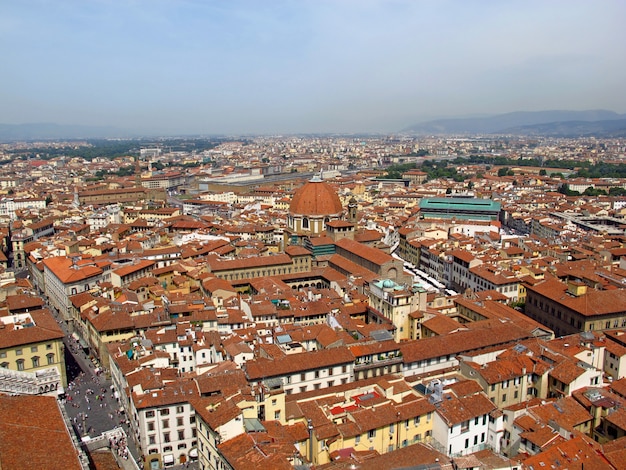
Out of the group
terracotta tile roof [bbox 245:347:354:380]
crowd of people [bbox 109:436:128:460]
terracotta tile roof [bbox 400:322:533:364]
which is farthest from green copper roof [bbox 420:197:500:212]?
crowd of people [bbox 109:436:128:460]

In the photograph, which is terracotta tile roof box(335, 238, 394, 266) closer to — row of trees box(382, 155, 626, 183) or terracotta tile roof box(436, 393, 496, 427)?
terracotta tile roof box(436, 393, 496, 427)

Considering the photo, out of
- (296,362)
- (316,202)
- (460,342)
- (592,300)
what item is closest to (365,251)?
(316,202)

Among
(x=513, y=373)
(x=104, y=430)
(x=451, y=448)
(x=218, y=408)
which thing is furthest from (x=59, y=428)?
(x=513, y=373)

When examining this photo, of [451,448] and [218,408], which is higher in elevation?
[218,408]

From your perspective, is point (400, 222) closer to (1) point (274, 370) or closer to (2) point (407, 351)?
(2) point (407, 351)

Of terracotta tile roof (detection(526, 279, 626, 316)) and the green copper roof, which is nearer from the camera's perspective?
terracotta tile roof (detection(526, 279, 626, 316))

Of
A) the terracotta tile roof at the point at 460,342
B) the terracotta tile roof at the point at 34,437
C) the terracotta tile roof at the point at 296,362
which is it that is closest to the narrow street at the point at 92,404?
the terracotta tile roof at the point at 34,437
